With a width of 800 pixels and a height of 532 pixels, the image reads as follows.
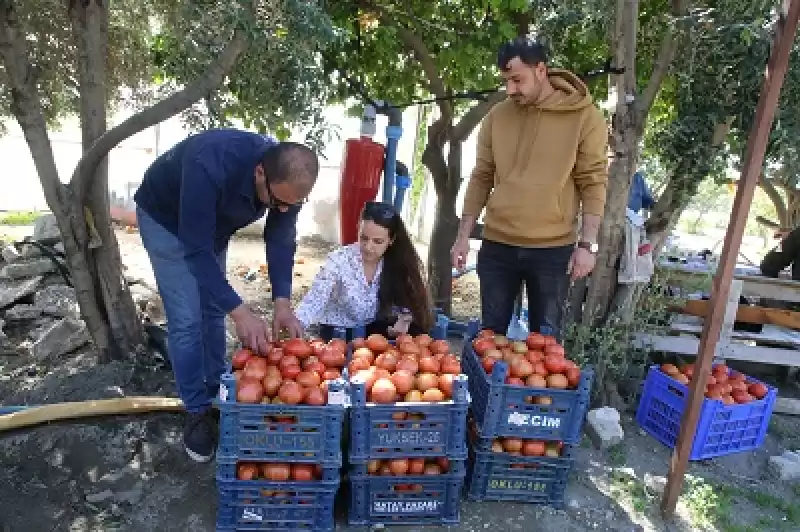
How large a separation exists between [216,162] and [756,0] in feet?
10.3

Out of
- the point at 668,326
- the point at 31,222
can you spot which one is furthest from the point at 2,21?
the point at 31,222

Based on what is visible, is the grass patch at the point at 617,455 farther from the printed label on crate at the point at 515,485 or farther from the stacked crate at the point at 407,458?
the stacked crate at the point at 407,458

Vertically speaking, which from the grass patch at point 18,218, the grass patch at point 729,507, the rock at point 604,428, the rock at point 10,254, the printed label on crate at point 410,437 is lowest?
the grass patch at point 729,507

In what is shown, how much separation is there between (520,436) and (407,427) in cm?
58

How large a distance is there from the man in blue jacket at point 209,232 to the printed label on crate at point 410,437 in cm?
69

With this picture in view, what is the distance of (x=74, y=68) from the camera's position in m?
4.85

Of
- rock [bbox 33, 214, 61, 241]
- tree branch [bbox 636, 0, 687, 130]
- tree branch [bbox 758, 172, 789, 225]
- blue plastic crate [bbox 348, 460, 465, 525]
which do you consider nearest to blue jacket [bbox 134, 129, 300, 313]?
blue plastic crate [bbox 348, 460, 465, 525]

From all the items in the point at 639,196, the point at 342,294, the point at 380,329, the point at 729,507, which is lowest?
the point at 729,507

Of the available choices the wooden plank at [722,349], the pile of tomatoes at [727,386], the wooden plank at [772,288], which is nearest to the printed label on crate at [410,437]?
the pile of tomatoes at [727,386]

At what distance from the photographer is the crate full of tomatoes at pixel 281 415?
2678 millimetres

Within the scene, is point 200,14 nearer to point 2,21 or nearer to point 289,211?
point 289,211

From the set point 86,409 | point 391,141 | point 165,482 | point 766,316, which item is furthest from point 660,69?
point 86,409

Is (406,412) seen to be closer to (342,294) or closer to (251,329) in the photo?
(251,329)

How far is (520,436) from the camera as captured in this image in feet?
10.1
